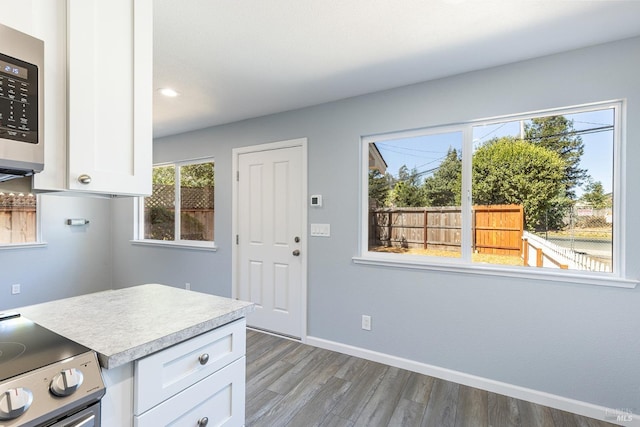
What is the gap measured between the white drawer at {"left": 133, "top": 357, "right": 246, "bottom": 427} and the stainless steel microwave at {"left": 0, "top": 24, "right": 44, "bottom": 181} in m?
0.83

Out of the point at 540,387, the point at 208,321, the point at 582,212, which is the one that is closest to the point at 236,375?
the point at 208,321

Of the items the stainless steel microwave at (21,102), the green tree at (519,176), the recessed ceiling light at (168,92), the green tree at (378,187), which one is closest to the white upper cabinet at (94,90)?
the stainless steel microwave at (21,102)

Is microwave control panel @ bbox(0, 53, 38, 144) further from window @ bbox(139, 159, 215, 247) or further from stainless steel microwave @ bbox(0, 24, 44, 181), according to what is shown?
window @ bbox(139, 159, 215, 247)

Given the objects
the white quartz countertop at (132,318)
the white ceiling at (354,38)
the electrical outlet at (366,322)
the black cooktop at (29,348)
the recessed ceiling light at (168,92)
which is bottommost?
the electrical outlet at (366,322)

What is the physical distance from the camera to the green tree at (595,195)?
76.4 inches

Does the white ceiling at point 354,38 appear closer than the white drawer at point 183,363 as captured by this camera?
No

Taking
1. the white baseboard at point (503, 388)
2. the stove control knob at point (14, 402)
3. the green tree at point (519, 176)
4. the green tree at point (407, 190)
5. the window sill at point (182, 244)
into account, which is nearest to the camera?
the stove control knob at point (14, 402)

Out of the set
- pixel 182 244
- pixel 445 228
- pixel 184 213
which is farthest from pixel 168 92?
pixel 445 228

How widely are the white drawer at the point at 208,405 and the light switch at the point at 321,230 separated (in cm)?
166

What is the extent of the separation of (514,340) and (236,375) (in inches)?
76.4

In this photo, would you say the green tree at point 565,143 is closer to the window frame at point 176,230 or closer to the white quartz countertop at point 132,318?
the white quartz countertop at point 132,318

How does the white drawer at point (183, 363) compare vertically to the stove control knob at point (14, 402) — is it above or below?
below

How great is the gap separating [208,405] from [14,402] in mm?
646

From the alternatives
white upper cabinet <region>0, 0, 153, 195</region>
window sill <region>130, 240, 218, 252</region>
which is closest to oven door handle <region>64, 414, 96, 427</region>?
white upper cabinet <region>0, 0, 153, 195</region>
